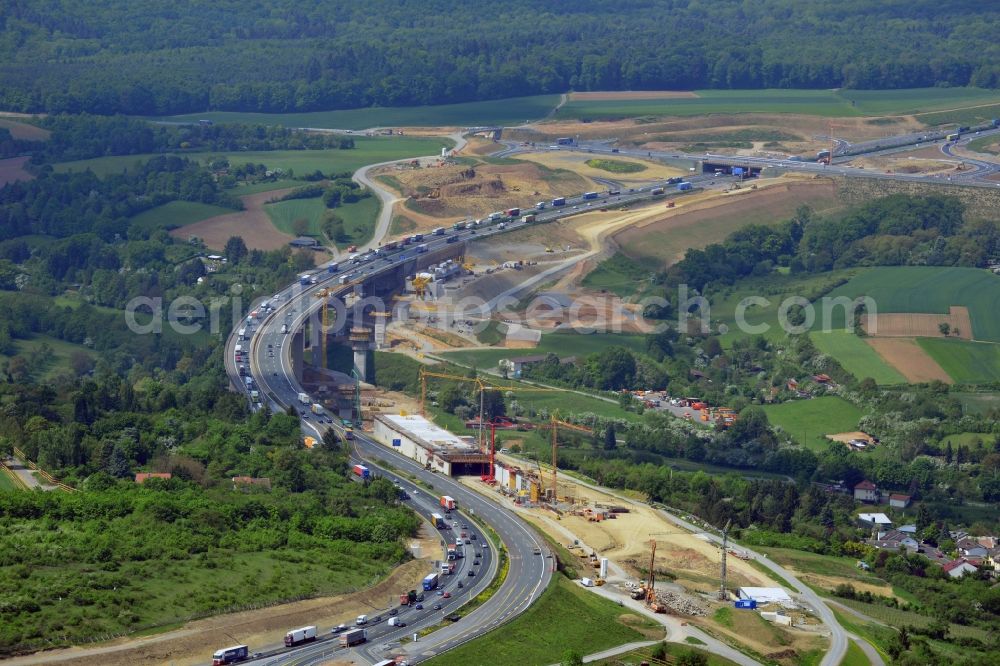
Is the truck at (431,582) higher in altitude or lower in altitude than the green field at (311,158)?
lower

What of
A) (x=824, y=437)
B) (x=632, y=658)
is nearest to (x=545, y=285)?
(x=824, y=437)

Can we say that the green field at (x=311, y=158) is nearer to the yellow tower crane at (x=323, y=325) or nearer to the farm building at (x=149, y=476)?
the yellow tower crane at (x=323, y=325)

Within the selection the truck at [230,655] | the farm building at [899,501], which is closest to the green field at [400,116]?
the farm building at [899,501]

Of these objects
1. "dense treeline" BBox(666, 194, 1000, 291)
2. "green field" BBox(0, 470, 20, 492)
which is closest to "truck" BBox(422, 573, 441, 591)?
"green field" BBox(0, 470, 20, 492)

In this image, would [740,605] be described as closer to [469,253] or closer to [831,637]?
[831,637]

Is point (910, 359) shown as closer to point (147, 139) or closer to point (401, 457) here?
point (401, 457)

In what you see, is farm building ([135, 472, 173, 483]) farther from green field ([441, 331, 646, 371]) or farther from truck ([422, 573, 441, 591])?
green field ([441, 331, 646, 371])
